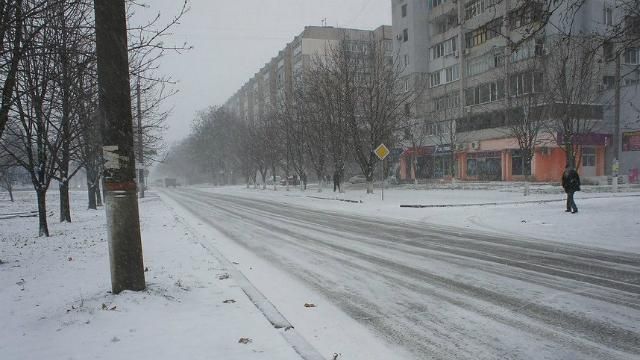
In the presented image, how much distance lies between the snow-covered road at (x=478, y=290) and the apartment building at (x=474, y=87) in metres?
24.5

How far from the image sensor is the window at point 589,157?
4056 centimetres

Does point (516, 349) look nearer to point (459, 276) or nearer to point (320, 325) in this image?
point (320, 325)

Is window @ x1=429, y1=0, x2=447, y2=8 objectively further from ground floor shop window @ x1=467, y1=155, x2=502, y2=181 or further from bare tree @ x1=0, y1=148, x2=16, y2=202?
bare tree @ x1=0, y1=148, x2=16, y2=202

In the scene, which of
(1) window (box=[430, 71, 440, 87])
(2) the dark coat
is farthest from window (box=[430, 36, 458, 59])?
(2) the dark coat

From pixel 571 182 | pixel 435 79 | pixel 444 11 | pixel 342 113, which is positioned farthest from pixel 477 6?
pixel 571 182

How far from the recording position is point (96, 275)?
704 cm

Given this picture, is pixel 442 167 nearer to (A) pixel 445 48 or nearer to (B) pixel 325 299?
(A) pixel 445 48

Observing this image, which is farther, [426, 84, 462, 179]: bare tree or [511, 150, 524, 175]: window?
[426, 84, 462, 179]: bare tree

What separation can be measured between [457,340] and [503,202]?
18302 millimetres

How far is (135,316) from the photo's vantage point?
4797mm

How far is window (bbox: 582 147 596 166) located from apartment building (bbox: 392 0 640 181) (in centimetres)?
9

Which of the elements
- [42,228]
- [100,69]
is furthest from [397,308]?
[42,228]

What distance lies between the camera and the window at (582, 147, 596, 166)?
40562 millimetres

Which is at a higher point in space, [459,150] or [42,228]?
[459,150]
